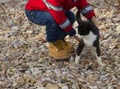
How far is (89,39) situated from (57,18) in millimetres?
412

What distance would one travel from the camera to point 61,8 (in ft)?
13.5

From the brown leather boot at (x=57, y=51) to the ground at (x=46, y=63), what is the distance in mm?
62

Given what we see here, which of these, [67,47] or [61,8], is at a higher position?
[61,8]

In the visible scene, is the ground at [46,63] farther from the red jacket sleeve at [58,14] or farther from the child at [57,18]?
the red jacket sleeve at [58,14]

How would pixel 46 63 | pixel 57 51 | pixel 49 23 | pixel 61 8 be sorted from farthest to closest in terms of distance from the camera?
pixel 57 51 < pixel 46 63 < pixel 49 23 < pixel 61 8

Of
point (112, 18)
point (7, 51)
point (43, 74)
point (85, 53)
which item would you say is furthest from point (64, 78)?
point (112, 18)

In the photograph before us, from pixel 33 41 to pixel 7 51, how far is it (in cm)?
43

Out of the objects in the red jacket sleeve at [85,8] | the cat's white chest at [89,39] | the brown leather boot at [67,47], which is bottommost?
the brown leather boot at [67,47]

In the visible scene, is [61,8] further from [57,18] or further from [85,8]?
[85,8]

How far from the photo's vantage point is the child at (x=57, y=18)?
4.16m

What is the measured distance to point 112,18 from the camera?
5.65 meters

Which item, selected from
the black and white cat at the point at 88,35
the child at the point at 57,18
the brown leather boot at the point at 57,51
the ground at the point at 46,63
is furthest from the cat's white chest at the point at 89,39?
the brown leather boot at the point at 57,51

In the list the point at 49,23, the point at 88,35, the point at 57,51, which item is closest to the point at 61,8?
the point at 49,23

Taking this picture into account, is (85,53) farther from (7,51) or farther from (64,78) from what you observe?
(7,51)
